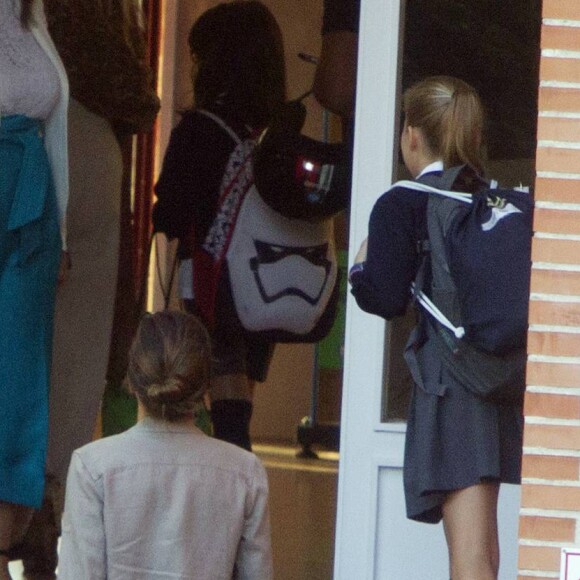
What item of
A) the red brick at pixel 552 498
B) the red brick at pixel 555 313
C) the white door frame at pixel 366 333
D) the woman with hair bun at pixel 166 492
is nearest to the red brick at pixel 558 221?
the red brick at pixel 555 313

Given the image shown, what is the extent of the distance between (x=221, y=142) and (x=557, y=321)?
233cm

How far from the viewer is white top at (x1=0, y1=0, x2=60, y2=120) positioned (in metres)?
4.92

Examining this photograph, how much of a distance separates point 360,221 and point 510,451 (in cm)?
108

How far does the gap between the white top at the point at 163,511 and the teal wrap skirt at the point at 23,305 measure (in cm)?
124

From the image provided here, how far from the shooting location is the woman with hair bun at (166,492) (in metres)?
3.59

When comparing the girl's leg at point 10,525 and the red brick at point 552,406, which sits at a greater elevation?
the red brick at point 552,406

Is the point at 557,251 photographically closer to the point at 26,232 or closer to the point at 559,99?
the point at 559,99

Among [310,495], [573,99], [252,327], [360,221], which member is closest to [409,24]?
[360,221]

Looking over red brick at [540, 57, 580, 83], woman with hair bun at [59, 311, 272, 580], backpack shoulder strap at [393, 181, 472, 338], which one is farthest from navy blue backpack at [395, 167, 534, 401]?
woman with hair bun at [59, 311, 272, 580]

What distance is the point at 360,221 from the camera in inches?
202

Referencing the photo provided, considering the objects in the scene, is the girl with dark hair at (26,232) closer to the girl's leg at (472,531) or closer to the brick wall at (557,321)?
the girl's leg at (472,531)

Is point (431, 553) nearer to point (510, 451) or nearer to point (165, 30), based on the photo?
point (510, 451)

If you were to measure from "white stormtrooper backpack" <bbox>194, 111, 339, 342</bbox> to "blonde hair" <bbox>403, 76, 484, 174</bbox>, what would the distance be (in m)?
1.44

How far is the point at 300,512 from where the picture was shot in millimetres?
7344
